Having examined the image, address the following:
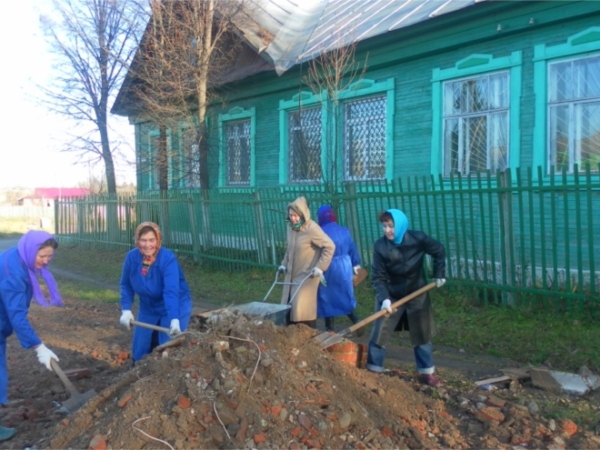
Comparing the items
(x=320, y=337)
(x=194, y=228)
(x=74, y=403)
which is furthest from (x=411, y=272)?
(x=194, y=228)

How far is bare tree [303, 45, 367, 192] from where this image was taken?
12.2m

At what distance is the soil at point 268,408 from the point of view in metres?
3.77

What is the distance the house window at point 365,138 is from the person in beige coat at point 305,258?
20.8ft

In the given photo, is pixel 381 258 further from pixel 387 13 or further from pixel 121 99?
pixel 121 99

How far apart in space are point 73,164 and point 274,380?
18.3m

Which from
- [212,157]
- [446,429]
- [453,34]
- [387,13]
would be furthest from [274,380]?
[212,157]

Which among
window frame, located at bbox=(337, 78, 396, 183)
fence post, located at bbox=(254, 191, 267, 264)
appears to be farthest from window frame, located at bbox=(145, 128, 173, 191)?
window frame, located at bbox=(337, 78, 396, 183)

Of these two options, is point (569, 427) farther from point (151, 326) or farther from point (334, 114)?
point (334, 114)

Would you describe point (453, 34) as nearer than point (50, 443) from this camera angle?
No

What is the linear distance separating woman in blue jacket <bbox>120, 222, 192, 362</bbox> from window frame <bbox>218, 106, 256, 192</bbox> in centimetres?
1059

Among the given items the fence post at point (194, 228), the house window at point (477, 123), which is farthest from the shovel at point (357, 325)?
the fence post at point (194, 228)

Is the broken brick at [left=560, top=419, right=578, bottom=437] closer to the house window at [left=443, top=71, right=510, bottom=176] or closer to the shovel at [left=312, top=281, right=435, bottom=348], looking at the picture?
the shovel at [left=312, top=281, right=435, bottom=348]

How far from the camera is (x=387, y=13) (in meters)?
12.7

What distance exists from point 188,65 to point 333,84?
4.45 m
